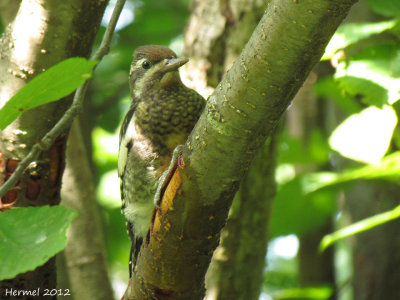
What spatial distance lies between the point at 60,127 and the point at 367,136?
901 mm

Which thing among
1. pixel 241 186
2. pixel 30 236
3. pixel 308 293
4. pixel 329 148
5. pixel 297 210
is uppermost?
pixel 329 148

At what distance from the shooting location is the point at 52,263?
2.13 m

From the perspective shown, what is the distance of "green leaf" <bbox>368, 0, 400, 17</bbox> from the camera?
216cm

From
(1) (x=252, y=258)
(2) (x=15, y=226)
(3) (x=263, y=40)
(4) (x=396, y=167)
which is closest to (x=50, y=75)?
(2) (x=15, y=226)

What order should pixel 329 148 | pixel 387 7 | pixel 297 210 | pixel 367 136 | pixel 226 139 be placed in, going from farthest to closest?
pixel 329 148, pixel 297 210, pixel 387 7, pixel 367 136, pixel 226 139

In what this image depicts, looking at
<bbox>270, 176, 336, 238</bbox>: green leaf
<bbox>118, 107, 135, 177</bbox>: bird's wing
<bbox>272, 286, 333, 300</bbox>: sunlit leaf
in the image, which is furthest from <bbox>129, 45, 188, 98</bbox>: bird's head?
<bbox>272, 286, 333, 300</bbox>: sunlit leaf

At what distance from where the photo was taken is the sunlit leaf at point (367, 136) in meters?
1.77

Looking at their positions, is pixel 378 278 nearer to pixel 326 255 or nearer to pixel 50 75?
pixel 326 255

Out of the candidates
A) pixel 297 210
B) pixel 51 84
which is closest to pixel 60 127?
pixel 51 84

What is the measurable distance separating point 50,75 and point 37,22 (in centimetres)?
76

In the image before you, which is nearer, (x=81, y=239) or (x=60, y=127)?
(x=60, y=127)

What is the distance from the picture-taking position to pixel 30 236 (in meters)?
1.31

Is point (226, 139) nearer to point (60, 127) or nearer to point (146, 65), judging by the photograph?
point (60, 127)

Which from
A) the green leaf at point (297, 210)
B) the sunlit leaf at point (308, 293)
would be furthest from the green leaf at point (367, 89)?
the sunlit leaf at point (308, 293)
